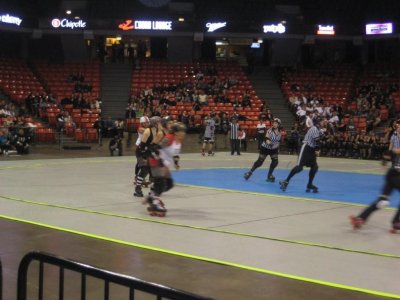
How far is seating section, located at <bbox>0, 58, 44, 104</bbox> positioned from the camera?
108 feet

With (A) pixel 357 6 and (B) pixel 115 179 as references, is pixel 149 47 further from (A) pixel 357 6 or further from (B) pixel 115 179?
(B) pixel 115 179

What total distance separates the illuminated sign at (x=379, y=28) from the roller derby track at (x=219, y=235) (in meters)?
24.2

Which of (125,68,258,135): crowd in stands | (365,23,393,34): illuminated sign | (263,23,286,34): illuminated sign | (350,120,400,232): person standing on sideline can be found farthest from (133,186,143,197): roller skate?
(365,23,393,34): illuminated sign

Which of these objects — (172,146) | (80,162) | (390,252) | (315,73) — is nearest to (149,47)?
(315,73)

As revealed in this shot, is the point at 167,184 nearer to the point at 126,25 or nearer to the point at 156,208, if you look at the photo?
the point at 156,208

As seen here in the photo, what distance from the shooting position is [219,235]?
29.1ft

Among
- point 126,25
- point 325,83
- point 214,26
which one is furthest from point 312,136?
point 126,25

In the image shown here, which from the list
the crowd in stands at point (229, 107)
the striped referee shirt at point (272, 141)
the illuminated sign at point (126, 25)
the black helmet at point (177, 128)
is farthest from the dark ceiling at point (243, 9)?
the black helmet at point (177, 128)

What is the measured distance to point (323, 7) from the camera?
137 ft

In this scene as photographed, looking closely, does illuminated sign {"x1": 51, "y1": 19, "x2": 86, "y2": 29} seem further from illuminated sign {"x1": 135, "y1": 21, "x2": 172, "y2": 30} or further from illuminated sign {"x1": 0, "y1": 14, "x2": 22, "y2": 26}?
illuminated sign {"x1": 135, "y1": 21, "x2": 172, "y2": 30}

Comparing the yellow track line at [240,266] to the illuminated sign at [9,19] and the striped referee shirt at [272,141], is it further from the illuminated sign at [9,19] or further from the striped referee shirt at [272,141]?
the illuminated sign at [9,19]

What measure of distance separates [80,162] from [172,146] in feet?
38.7

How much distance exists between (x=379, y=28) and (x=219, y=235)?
32.8m

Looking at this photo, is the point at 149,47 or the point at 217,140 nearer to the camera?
the point at 217,140
